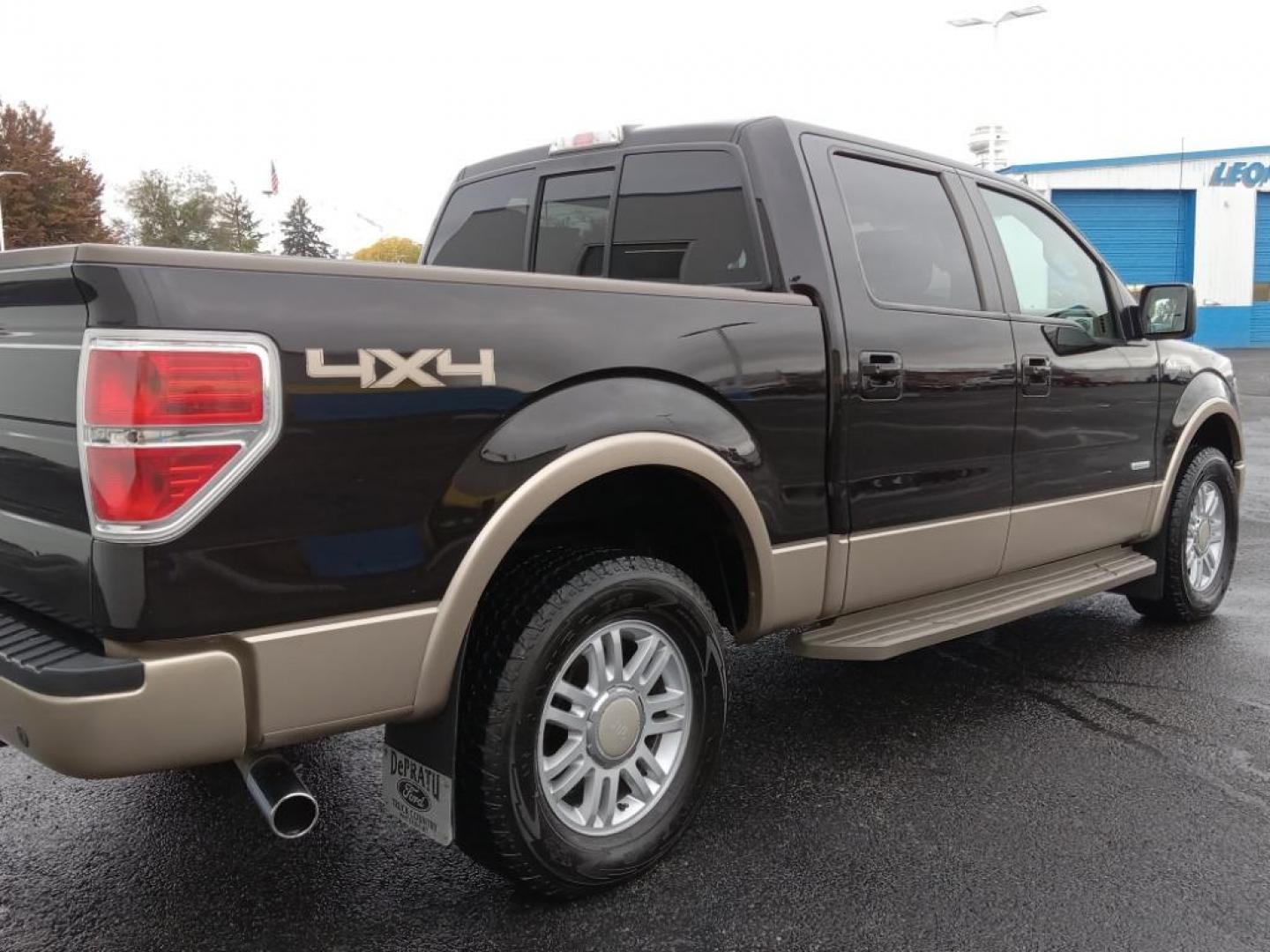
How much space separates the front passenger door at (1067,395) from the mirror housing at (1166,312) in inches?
3.6

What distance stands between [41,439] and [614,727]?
1449 mm

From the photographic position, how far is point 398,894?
2701 millimetres

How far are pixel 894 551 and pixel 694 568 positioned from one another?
2.21 feet

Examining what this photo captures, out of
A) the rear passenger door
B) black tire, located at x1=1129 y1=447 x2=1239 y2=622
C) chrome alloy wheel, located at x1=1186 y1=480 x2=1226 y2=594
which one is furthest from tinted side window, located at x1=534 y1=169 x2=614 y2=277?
chrome alloy wheel, located at x1=1186 y1=480 x2=1226 y2=594

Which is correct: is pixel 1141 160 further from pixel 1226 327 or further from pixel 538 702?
pixel 538 702

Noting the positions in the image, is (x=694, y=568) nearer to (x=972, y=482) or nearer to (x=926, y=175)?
(x=972, y=482)

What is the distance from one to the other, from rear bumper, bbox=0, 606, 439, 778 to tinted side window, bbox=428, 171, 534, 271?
2.23m

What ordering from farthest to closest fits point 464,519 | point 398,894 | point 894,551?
point 894,551 < point 398,894 < point 464,519

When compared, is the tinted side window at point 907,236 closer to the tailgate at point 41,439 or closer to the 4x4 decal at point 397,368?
the 4x4 decal at point 397,368

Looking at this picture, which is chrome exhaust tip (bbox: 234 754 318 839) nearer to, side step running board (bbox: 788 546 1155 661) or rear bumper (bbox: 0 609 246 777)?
rear bumper (bbox: 0 609 246 777)

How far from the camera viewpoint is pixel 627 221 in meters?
3.66

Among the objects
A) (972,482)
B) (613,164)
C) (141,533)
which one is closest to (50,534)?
(141,533)

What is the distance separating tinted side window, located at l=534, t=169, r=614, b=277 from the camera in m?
3.76

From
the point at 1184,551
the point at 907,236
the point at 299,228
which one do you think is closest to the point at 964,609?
the point at 907,236
